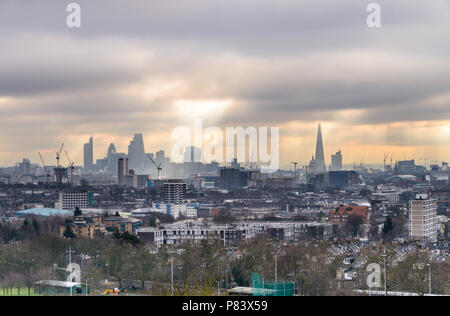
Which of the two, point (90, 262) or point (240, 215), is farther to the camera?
point (240, 215)

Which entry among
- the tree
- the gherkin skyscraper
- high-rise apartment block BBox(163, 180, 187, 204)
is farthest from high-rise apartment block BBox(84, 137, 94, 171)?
the tree

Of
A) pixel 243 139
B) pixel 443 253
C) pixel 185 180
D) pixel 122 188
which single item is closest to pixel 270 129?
pixel 243 139

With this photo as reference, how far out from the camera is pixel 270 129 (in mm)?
11969

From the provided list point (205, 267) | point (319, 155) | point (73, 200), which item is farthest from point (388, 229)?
point (73, 200)

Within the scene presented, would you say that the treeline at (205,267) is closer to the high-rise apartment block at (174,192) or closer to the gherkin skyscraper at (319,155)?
the gherkin skyscraper at (319,155)

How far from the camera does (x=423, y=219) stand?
486 inches

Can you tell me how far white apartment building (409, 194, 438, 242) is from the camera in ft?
36.6

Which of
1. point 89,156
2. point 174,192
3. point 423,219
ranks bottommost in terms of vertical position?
point 423,219

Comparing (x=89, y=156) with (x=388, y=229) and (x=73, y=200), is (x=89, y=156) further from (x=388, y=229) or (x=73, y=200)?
(x=388, y=229)

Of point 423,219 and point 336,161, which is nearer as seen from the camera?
point 423,219

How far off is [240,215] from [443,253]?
18.1 feet
